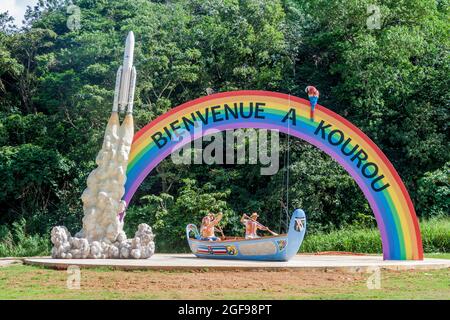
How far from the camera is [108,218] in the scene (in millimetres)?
18453

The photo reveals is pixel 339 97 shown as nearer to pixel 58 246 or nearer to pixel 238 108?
pixel 238 108

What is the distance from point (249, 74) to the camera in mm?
28562

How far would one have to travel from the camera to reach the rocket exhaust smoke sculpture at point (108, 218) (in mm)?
18141

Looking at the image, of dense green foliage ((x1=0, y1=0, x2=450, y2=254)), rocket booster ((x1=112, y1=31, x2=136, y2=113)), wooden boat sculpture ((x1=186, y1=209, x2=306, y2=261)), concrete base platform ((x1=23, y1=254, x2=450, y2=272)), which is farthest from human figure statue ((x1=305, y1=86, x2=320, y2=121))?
dense green foliage ((x1=0, y1=0, x2=450, y2=254))

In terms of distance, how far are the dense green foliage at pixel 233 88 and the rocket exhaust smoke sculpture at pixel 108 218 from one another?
21.1ft

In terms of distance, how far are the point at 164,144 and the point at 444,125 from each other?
12.0 m

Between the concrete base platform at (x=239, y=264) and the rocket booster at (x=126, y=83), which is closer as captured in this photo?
the concrete base platform at (x=239, y=264)

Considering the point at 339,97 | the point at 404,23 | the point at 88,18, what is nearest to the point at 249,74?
the point at 339,97

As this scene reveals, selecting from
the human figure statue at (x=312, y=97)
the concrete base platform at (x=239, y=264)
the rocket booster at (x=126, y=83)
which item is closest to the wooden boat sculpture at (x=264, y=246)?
the concrete base platform at (x=239, y=264)

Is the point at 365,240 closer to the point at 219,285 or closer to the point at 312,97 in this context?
the point at 312,97

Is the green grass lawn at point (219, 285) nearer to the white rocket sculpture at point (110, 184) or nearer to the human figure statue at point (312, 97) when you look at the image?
the white rocket sculpture at point (110, 184)

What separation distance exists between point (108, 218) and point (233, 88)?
35.1 ft

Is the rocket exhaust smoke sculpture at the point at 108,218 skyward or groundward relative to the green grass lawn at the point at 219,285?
skyward

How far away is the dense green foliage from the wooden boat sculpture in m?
6.65
